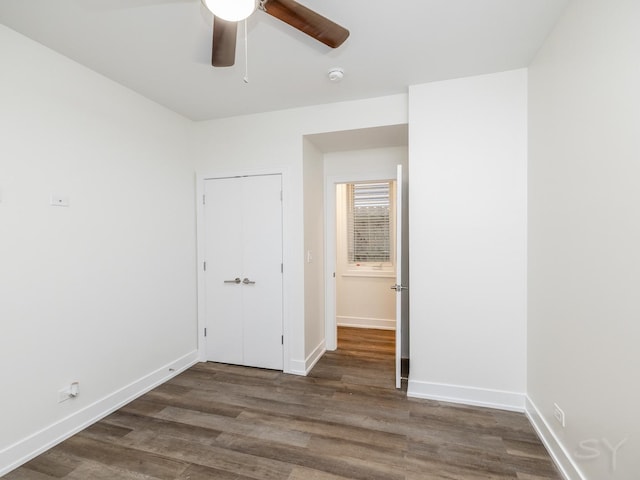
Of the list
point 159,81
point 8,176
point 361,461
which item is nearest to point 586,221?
point 361,461

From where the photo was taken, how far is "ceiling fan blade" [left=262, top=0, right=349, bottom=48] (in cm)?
140

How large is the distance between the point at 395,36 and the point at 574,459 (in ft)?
8.94

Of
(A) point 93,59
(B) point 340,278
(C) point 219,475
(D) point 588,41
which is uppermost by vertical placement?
(A) point 93,59

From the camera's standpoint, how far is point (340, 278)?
15.8ft

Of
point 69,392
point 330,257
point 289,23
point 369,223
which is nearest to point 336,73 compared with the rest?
point 289,23

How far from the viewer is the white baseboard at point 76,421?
1.86 m

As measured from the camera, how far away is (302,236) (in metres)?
3.11

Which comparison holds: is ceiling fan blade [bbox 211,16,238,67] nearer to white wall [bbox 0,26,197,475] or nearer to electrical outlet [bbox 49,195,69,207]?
white wall [bbox 0,26,197,475]

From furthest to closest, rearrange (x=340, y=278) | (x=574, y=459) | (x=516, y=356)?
(x=340, y=278) → (x=516, y=356) → (x=574, y=459)

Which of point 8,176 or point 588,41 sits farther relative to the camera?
point 8,176

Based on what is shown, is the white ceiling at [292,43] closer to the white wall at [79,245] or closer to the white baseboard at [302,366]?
the white wall at [79,245]

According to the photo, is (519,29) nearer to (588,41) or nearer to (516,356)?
(588,41)

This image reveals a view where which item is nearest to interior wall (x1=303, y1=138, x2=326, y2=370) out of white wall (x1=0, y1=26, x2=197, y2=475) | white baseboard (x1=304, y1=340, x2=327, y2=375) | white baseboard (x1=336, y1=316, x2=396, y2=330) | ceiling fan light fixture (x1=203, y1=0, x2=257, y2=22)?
white baseboard (x1=304, y1=340, x2=327, y2=375)

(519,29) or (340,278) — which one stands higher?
(519,29)
